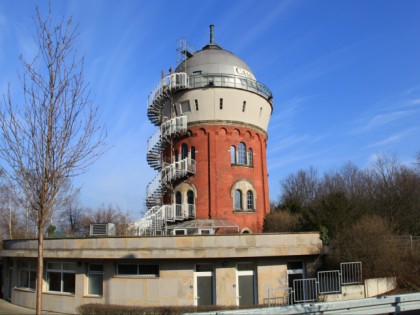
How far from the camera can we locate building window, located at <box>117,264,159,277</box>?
20594mm

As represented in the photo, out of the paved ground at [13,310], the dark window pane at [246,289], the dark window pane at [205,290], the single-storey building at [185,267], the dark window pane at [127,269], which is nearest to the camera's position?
the single-storey building at [185,267]

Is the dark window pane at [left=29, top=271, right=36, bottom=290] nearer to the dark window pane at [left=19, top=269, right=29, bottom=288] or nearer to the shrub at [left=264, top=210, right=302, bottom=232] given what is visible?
the dark window pane at [left=19, top=269, right=29, bottom=288]

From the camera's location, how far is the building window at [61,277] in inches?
886

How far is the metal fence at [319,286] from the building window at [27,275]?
1471 cm

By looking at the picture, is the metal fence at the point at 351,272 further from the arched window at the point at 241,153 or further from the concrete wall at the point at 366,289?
the arched window at the point at 241,153

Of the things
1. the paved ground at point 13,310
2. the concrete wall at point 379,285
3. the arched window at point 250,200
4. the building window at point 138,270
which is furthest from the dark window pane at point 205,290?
the arched window at point 250,200

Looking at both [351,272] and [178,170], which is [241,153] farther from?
[351,272]

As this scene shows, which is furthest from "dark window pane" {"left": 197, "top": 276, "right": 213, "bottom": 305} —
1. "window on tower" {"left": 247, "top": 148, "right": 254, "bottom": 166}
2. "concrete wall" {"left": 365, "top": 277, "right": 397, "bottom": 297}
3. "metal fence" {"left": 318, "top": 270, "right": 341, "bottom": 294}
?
"window on tower" {"left": 247, "top": 148, "right": 254, "bottom": 166}

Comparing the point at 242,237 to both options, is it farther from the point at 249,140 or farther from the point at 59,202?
the point at 249,140

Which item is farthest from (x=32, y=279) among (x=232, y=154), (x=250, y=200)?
(x=232, y=154)

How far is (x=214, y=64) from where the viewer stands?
113 feet

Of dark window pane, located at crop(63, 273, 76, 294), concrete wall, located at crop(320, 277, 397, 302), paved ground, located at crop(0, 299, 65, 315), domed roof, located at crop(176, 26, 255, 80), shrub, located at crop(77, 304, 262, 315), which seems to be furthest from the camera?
domed roof, located at crop(176, 26, 255, 80)

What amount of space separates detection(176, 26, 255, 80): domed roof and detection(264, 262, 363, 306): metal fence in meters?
19.8

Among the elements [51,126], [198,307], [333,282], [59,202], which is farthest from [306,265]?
[51,126]
